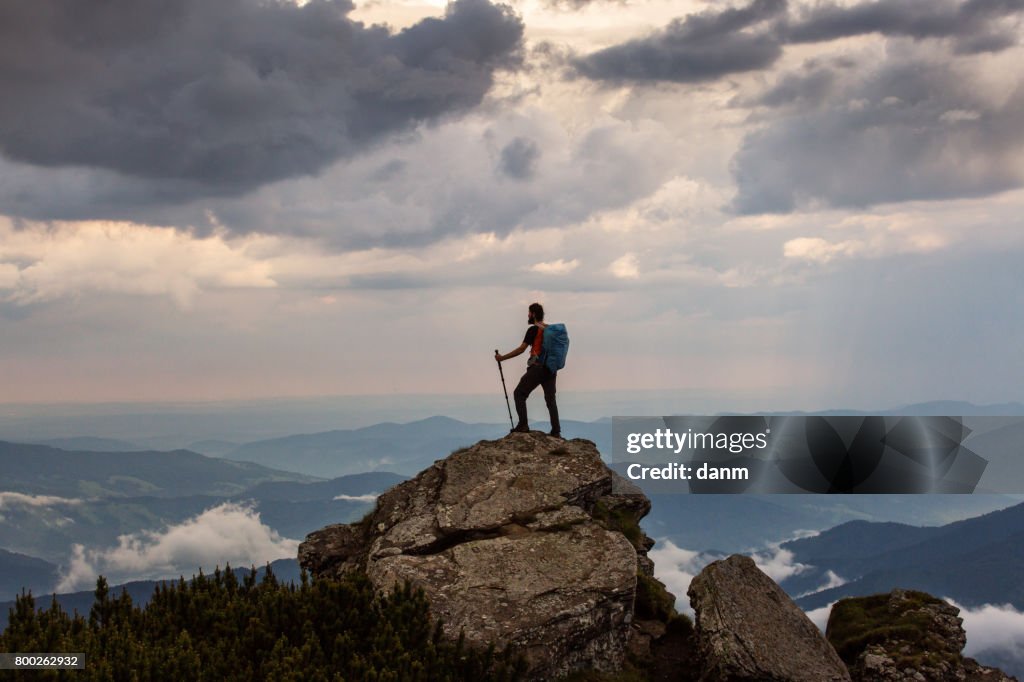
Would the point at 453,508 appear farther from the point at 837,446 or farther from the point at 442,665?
the point at 837,446

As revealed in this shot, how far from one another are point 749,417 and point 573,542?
15.2m

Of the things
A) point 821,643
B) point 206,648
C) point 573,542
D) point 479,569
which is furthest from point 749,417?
point 206,648

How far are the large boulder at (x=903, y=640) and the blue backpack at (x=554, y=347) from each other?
11611 mm

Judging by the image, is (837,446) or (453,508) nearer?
(453,508)

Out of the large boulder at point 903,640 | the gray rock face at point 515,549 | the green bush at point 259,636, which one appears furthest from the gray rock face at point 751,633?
the green bush at point 259,636

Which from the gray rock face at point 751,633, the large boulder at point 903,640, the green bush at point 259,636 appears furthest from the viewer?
the large boulder at point 903,640

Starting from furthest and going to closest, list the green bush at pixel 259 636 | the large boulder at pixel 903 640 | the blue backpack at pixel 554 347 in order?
the blue backpack at pixel 554 347 < the large boulder at pixel 903 640 < the green bush at pixel 259 636

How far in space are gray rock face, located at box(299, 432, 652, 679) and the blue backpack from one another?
2.30 m

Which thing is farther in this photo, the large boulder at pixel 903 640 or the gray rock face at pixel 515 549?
the large boulder at pixel 903 640

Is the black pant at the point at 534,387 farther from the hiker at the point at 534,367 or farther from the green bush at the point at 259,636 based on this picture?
the green bush at the point at 259,636

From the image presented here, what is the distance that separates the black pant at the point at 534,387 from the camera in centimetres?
2725

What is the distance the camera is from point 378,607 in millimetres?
20609

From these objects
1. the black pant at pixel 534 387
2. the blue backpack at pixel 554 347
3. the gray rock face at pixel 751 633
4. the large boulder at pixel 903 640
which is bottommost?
the large boulder at pixel 903 640

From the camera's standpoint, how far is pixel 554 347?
27078 mm
